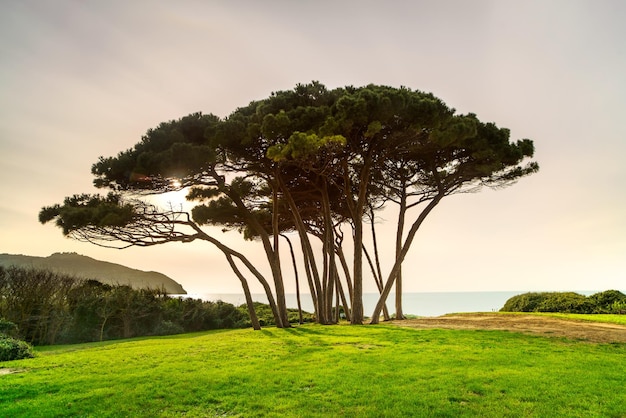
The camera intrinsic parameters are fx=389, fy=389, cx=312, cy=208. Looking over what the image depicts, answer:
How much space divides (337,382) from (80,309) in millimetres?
16491

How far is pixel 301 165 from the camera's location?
1634 cm

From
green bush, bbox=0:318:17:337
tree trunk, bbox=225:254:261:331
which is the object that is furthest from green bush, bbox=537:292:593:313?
green bush, bbox=0:318:17:337

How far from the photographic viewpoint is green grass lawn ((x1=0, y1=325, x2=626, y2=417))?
548cm

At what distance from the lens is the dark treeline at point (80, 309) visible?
17.0 m

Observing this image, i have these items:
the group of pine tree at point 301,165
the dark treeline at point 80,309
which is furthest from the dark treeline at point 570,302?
the dark treeline at point 80,309

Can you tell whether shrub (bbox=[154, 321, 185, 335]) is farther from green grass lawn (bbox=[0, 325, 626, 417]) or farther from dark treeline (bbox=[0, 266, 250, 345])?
green grass lawn (bbox=[0, 325, 626, 417])

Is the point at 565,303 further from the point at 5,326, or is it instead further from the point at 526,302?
the point at 5,326

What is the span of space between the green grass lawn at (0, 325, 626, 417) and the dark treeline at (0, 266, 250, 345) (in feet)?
27.1

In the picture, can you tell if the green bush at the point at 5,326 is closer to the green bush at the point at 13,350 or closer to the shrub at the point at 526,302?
the green bush at the point at 13,350

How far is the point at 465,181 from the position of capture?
1861 centimetres

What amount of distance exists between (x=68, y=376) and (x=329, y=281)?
11961 mm

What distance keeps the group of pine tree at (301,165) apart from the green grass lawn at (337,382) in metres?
6.57

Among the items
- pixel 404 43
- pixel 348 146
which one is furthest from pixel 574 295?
Answer: pixel 404 43

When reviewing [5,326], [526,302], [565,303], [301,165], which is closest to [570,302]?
[565,303]
